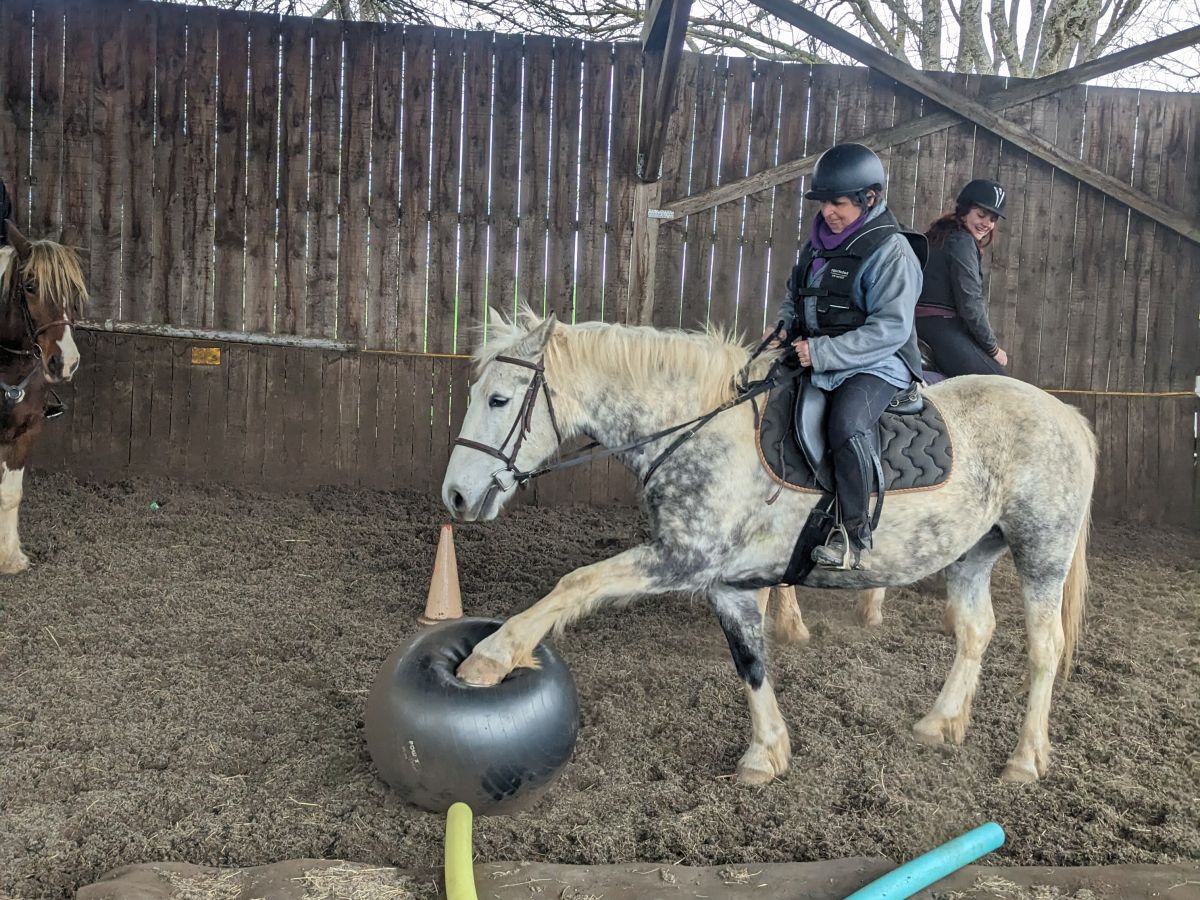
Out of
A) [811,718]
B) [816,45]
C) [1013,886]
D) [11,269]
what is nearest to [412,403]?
[11,269]

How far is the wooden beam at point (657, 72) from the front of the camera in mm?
7008

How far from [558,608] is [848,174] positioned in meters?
1.94

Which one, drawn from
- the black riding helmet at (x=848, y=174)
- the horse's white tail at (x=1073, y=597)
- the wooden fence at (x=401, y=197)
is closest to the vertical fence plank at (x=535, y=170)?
the wooden fence at (x=401, y=197)

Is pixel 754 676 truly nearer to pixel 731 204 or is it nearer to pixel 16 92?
pixel 731 204

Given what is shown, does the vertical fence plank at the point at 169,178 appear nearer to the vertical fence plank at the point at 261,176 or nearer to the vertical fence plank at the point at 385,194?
the vertical fence plank at the point at 261,176

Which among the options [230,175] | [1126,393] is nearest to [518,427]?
[230,175]

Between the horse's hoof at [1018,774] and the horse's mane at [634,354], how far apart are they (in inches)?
73.4

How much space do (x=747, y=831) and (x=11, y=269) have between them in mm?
5421

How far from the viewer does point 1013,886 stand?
2.74 m

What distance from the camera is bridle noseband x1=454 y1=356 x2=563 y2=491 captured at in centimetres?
340

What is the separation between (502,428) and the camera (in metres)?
3.43

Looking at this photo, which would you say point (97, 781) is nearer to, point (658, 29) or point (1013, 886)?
point (1013, 886)

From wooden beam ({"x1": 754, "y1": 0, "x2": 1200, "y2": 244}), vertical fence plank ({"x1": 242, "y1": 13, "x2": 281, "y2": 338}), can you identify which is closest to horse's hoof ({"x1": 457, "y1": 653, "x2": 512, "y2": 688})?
vertical fence plank ({"x1": 242, "y1": 13, "x2": 281, "y2": 338})

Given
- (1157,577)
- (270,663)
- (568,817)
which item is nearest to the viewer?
(568,817)
